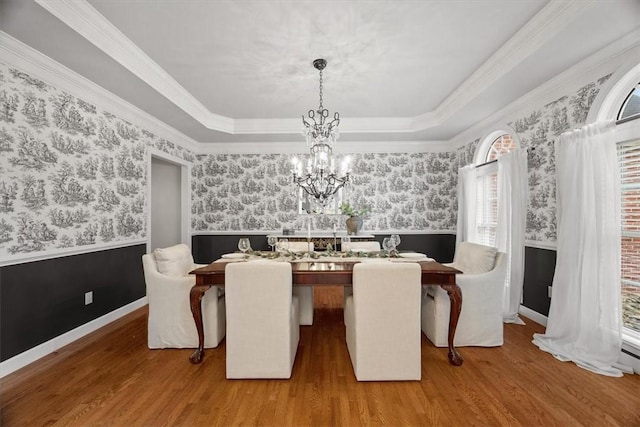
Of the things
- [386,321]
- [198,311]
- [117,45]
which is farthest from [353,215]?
[117,45]

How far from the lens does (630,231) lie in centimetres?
226

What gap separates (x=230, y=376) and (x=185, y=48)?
2.88m

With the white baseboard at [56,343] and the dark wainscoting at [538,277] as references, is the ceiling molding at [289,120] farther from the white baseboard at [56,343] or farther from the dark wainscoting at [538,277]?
the white baseboard at [56,343]

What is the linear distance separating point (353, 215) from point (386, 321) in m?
3.17

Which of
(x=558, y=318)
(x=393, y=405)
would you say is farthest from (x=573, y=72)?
(x=393, y=405)

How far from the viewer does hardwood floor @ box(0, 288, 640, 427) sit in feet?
5.49

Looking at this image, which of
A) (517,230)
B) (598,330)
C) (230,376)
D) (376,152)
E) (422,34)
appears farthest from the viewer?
(376,152)

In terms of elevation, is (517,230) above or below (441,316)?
above

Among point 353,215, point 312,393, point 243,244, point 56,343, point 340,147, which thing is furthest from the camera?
point 340,147

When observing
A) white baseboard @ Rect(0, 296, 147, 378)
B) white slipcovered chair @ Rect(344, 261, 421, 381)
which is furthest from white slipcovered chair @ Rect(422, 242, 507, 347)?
white baseboard @ Rect(0, 296, 147, 378)

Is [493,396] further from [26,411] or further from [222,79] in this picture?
[222,79]

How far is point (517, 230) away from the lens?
10.5 feet

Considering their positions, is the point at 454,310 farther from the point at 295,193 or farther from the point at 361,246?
the point at 295,193

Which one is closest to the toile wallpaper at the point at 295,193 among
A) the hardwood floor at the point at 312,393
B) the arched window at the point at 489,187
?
the arched window at the point at 489,187
